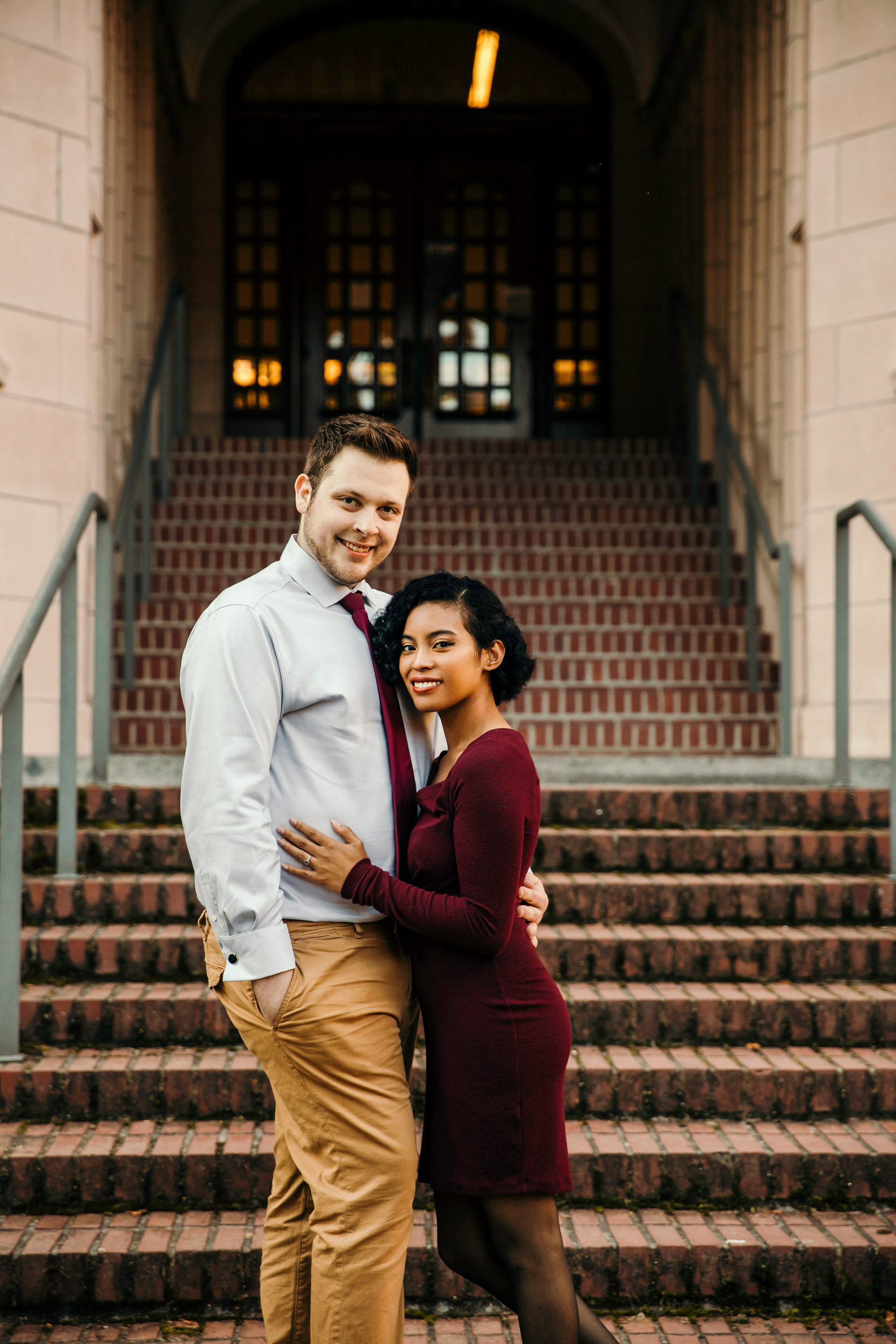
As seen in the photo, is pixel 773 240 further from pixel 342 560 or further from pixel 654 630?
pixel 342 560

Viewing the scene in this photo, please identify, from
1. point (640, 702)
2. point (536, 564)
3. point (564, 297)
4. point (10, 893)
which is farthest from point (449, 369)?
point (10, 893)

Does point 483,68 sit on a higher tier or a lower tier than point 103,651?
higher

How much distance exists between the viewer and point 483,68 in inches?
374

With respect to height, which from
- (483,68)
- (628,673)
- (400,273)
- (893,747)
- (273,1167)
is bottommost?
(273,1167)

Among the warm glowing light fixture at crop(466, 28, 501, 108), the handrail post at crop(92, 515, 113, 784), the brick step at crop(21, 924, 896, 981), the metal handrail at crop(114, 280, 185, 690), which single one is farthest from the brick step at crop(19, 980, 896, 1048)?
the warm glowing light fixture at crop(466, 28, 501, 108)

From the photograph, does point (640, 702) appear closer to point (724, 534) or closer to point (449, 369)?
point (724, 534)

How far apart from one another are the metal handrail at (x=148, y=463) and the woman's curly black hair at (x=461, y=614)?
365 centimetres

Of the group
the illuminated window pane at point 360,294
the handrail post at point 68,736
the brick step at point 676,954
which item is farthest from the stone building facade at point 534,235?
the brick step at point 676,954

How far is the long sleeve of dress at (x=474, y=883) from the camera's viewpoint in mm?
1857

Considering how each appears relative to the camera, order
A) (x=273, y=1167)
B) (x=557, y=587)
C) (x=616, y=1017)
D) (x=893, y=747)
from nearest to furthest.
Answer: (x=273, y=1167)
(x=616, y=1017)
(x=893, y=747)
(x=557, y=587)

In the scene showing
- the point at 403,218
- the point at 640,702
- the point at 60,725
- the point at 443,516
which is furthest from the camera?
the point at 403,218

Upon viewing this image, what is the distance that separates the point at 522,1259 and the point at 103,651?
2.86m

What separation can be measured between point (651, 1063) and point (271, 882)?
1.76 metres

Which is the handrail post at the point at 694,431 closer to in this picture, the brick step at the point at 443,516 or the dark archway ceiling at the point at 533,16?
the brick step at the point at 443,516
